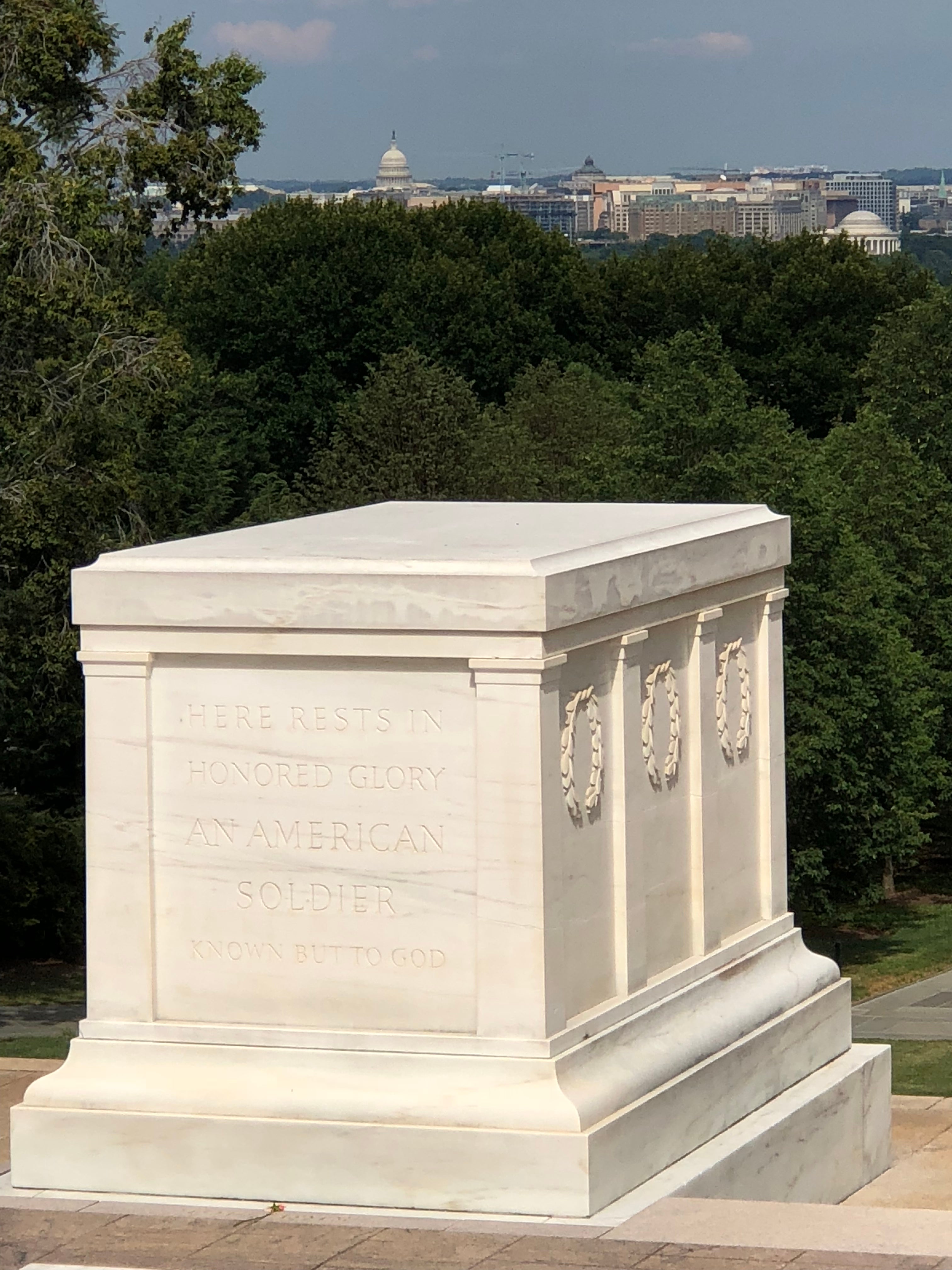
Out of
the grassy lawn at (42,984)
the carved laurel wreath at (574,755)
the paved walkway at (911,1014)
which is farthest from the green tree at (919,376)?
the carved laurel wreath at (574,755)

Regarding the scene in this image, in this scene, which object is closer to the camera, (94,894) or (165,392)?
(94,894)

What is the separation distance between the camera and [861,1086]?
614 inches

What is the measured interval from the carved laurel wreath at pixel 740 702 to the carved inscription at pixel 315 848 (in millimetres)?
2805

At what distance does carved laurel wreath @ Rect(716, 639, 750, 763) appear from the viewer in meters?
14.8

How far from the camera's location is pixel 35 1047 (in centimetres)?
2291

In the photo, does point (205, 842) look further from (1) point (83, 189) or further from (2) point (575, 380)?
(2) point (575, 380)

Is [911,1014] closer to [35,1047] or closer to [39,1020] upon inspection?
[39,1020]

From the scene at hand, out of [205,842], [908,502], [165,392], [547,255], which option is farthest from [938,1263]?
[547,255]

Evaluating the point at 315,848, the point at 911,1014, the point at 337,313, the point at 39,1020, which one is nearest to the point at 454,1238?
the point at 315,848

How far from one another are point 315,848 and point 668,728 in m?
2.50

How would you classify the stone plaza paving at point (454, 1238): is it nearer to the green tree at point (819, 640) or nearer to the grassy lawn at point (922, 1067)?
the grassy lawn at point (922, 1067)

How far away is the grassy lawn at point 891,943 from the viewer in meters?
36.1

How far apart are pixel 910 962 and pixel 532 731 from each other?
2648 cm

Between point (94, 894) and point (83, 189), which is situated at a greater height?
point (83, 189)
